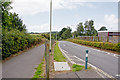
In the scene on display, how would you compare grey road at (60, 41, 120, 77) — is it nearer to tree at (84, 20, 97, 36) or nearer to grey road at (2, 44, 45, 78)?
grey road at (2, 44, 45, 78)

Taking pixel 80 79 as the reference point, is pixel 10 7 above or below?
above

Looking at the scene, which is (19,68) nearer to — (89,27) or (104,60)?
(104,60)

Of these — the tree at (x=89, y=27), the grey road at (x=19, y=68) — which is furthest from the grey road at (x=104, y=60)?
the tree at (x=89, y=27)

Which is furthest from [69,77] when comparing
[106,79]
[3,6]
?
[3,6]

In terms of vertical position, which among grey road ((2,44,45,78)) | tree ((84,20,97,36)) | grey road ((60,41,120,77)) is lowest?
grey road ((60,41,120,77))

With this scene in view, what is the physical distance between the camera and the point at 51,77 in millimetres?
4965

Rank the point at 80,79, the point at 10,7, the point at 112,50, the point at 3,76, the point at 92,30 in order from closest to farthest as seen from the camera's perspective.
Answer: the point at 80,79, the point at 3,76, the point at 10,7, the point at 112,50, the point at 92,30

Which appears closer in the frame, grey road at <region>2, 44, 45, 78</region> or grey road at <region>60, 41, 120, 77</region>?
grey road at <region>2, 44, 45, 78</region>

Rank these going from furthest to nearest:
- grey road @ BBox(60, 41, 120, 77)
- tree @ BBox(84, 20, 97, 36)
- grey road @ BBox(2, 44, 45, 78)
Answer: tree @ BBox(84, 20, 97, 36) < grey road @ BBox(60, 41, 120, 77) < grey road @ BBox(2, 44, 45, 78)

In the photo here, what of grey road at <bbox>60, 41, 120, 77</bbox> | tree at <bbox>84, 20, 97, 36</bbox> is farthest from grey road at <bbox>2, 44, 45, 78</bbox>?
tree at <bbox>84, 20, 97, 36</bbox>

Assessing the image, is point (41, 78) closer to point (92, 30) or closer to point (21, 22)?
point (21, 22)

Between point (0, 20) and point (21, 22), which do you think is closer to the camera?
point (0, 20)

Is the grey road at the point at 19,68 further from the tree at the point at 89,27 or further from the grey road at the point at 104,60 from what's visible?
the tree at the point at 89,27

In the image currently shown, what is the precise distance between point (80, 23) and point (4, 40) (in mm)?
42093
